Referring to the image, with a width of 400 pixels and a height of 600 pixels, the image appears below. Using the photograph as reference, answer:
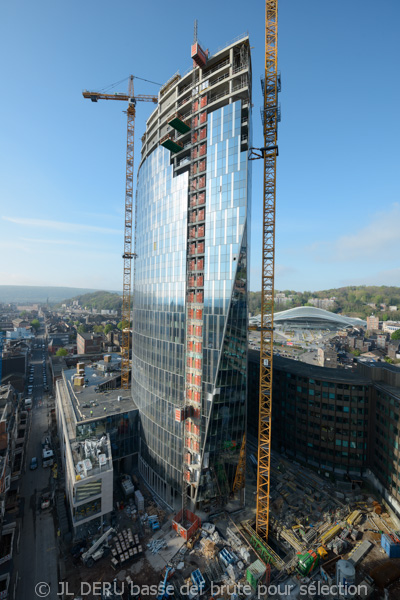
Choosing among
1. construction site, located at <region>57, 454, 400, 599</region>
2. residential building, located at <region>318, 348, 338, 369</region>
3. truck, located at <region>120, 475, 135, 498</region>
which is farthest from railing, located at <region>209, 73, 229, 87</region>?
residential building, located at <region>318, 348, 338, 369</region>

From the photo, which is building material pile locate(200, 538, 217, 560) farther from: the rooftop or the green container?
the rooftop

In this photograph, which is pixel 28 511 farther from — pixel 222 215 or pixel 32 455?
pixel 222 215

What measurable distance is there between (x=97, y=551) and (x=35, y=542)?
35.3ft

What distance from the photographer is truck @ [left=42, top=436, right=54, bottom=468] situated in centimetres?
5981

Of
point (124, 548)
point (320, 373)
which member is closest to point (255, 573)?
point (124, 548)

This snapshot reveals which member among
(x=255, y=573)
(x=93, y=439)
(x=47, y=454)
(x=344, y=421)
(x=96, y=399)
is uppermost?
(x=96, y=399)

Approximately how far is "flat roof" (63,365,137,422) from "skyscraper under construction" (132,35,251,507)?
1009cm

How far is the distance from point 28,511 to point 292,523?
1782 inches

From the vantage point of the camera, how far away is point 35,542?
1606 inches

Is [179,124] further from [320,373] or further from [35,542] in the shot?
[35,542]

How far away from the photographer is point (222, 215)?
45.4 metres

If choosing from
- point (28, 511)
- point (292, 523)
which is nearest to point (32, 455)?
point (28, 511)

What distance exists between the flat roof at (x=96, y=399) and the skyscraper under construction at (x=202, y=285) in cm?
1009

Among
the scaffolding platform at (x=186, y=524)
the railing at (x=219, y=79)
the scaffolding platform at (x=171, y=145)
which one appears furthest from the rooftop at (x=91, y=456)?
the railing at (x=219, y=79)
